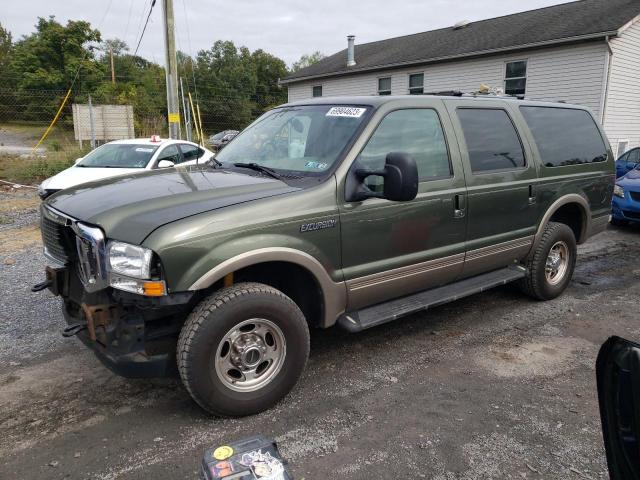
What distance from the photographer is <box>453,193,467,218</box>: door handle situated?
4.02 meters

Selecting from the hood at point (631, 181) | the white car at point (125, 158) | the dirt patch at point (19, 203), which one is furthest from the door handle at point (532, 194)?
the dirt patch at point (19, 203)

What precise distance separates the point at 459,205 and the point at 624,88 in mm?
15424

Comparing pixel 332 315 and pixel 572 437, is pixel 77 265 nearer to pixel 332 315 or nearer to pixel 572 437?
pixel 332 315

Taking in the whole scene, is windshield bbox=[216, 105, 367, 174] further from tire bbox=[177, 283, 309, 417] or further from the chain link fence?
the chain link fence

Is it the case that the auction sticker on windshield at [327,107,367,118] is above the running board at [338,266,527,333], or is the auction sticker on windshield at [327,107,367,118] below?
above

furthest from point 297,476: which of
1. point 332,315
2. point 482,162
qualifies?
point 482,162

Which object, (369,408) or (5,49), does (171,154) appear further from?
(5,49)

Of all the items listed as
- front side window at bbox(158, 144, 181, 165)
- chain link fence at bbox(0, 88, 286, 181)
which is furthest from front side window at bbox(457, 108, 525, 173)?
chain link fence at bbox(0, 88, 286, 181)

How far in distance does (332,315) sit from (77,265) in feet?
5.52

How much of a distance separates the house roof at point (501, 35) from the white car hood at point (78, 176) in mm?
13697

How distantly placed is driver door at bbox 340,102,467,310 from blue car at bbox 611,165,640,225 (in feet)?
20.7

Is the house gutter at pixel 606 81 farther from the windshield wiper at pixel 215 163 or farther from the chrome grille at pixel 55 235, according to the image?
the chrome grille at pixel 55 235

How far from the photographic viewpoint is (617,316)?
16.1 feet

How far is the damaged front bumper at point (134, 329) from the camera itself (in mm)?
2830
